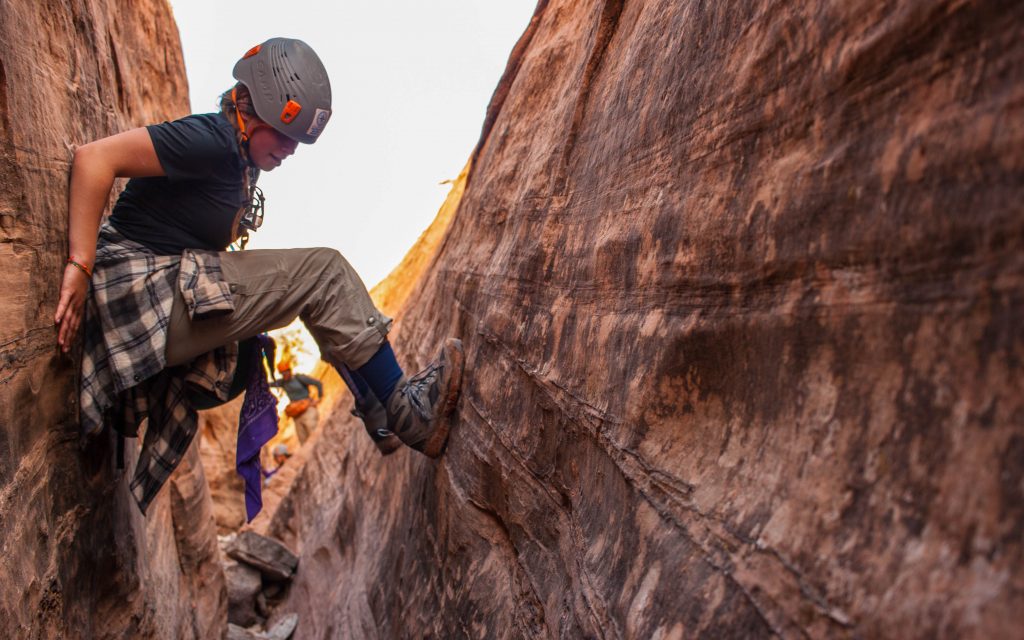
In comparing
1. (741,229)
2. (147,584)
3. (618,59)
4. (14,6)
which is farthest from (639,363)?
(147,584)

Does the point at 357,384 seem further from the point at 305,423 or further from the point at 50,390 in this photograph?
the point at 305,423

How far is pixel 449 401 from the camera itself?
404cm

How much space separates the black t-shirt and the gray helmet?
23cm

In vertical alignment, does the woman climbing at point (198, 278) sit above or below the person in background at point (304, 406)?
above

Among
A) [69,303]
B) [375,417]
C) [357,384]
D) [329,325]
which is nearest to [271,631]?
[375,417]

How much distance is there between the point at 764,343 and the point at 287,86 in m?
2.72

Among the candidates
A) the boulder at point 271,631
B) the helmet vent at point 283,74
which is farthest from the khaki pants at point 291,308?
the boulder at point 271,631

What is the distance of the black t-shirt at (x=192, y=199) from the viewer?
3.28 m

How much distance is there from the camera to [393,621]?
14.5 ft

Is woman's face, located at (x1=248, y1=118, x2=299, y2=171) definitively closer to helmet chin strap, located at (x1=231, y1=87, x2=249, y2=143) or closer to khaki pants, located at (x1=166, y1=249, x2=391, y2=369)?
helmet chin strap, located at (x1=231, y1=87, x2=249, y2=143)

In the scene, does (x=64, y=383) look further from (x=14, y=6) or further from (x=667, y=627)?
(x=667, y=627)

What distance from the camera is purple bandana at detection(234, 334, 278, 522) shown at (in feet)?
13.3

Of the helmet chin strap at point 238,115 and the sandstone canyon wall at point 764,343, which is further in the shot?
the helmet chin strap at point 238,115

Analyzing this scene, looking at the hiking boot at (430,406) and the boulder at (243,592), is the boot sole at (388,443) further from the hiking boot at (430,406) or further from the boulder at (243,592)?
the boulder at (243,592)
